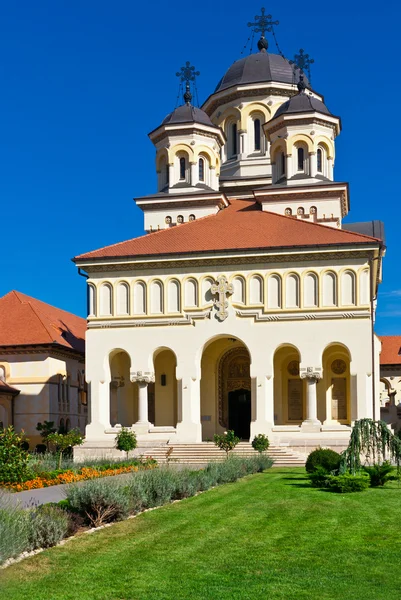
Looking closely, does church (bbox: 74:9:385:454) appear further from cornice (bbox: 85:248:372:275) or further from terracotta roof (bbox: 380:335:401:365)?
terracotta roof (bbox: 380:335:401:365)

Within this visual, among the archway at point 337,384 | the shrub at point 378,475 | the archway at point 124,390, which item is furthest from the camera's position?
the archway at point 124,390

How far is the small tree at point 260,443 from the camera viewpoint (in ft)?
121

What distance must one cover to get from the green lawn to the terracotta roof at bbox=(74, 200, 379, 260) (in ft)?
72.9

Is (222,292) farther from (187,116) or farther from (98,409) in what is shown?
(187,116)

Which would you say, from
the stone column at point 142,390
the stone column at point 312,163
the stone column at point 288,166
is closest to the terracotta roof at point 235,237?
the stone column at point 288,166

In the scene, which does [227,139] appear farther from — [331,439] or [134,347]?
[331,439]

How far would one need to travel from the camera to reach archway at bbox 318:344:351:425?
42031 mm

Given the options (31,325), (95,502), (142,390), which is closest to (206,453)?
(142,390)

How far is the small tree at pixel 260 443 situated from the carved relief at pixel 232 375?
7058 mm

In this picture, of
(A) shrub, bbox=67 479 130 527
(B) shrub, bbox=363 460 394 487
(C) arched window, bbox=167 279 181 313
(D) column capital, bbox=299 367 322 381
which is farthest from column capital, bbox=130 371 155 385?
(A) shrub, bbox=67 479 130 527

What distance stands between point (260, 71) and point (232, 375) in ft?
70.7

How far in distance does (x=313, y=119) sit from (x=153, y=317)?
49.6 ft

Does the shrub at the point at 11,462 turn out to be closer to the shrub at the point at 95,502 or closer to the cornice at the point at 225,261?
the shrub at the point at 95,502

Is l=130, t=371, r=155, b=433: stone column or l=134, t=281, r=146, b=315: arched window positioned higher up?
l=134, t=281, r=146, b=315: arched window
